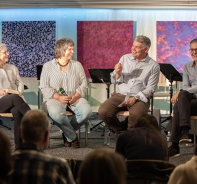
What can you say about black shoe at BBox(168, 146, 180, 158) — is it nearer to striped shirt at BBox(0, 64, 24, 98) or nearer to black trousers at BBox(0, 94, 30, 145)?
black trousers at BBox(0, 94, 30, 145)

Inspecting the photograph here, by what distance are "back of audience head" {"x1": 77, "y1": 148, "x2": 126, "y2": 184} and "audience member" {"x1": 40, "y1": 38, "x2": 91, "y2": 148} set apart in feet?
12.3

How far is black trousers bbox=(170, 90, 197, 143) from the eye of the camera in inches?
211

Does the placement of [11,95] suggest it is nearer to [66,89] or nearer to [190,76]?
[66,89]

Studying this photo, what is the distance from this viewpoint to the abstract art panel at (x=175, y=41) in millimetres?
8633

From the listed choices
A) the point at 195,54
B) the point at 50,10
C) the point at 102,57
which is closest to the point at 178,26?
the point at 102,57

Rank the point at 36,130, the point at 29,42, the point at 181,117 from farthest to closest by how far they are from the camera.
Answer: the point at 29,42, the point at 181,117, the point at 36,130

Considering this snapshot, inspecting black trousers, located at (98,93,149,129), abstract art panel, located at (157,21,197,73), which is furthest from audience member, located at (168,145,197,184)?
abstract art panel, located at (157,21,197,73)

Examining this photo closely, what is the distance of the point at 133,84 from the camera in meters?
5.86

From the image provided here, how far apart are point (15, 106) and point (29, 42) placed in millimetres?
3459

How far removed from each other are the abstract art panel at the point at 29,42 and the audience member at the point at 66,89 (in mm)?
2882

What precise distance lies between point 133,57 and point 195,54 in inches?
29.9

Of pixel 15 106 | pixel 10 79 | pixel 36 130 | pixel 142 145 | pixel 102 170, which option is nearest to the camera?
pixel 102 170

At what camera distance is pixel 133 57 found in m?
5.91

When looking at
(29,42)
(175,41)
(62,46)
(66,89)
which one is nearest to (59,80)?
(66,89)
